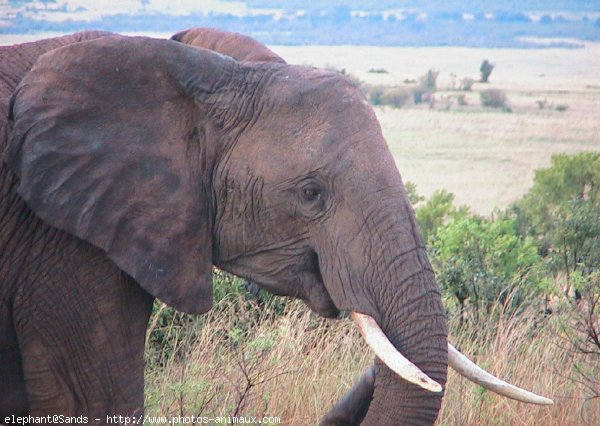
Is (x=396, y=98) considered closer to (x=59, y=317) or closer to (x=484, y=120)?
(x=484, y=120)

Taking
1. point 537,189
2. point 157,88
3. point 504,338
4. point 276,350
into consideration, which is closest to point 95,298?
point 157,88

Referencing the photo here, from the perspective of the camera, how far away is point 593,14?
121250 millimetres

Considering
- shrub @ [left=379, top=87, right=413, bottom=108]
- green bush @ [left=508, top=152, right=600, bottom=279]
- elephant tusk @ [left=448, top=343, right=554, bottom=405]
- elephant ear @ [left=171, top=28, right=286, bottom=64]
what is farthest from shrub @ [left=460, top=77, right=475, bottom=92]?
elephant tusk @ [left=448, top=343, right=554, bottom=405]

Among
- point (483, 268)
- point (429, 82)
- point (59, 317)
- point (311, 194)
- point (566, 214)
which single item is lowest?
point (429, 82)

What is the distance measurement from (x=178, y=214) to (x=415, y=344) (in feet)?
3.25

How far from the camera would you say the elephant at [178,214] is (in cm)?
444

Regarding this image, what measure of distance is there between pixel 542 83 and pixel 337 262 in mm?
71686

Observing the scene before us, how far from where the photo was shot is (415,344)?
439 cm

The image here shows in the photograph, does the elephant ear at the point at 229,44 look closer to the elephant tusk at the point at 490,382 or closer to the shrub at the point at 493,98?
the elephant tusk at the point at 490,382

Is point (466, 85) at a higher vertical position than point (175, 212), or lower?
lower

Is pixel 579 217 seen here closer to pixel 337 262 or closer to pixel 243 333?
pixel 243 333

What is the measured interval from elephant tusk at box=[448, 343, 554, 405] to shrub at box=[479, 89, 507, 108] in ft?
187

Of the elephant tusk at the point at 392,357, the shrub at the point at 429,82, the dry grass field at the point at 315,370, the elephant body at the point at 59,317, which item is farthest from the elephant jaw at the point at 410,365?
the shrub at the point at 429,82

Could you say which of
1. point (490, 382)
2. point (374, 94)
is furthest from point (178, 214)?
point (374, 94)
